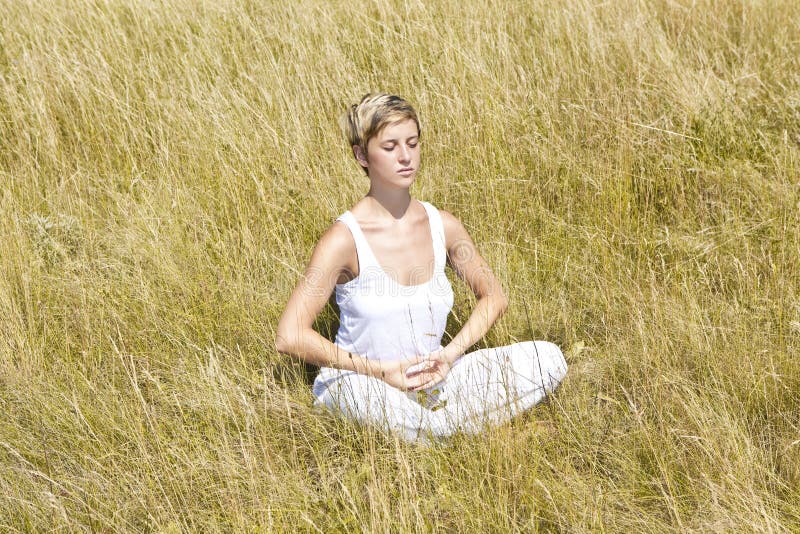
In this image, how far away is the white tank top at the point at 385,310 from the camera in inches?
113

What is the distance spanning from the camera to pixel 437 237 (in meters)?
3.07

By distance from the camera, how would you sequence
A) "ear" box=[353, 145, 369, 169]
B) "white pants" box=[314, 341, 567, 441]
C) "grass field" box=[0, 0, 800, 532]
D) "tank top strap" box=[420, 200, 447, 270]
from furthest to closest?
1. "tank top strap" box=[420, 200, 447, 270]
2. "ear" box=[353, 145, 369, 169]
3. "white pants" box=[314, 341, 567, 441]
4. "grass field" box=[0, 0, 800, 532]

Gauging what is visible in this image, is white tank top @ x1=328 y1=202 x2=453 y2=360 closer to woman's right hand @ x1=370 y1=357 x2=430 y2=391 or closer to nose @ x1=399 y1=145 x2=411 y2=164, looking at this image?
woman's right hand @ x1=370 y1=357 x2=430 y2=391

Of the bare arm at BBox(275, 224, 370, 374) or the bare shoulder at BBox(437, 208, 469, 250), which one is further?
the bare shoulder at BBox(437, 208, 469, 250)

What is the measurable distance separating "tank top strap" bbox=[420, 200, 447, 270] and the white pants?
14.4 inches

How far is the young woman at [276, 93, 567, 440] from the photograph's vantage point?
108 inches

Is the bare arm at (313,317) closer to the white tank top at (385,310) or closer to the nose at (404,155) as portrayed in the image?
the white tank top at (385,310)

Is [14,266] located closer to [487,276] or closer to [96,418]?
[96,418]

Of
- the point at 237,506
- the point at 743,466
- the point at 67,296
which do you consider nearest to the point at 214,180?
the point at 67,296

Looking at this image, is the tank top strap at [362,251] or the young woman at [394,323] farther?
the tank top strap at [362,251]

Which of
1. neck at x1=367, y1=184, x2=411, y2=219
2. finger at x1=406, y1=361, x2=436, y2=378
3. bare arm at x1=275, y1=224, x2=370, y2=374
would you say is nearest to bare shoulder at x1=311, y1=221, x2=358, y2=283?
bare arm at x1=275, y1=224, x2=370, y2=374

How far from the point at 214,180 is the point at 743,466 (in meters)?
2.76

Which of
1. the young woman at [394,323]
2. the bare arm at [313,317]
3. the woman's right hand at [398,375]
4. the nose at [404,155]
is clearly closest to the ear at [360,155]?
the young woman at [394,323]

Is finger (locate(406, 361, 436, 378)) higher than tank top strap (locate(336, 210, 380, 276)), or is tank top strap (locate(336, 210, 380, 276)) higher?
tank top strap (locate(336, 210, 380, 276))
